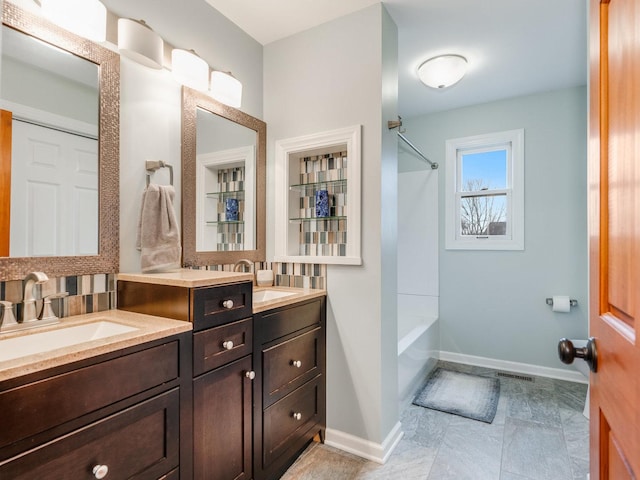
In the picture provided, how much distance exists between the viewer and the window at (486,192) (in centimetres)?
305

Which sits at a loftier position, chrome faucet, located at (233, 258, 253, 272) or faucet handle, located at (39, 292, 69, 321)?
chrome faucet, located at (233, 258, 253, 272)

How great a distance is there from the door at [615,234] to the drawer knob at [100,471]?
1237 mm

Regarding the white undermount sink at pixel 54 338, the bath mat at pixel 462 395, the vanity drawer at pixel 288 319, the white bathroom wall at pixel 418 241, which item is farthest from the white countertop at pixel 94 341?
the white bathroom wall at pixel 418 241

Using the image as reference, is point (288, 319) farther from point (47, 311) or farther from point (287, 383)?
point (47, 311)

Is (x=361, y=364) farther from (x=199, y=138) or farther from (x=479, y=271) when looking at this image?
(x=479, y=271)

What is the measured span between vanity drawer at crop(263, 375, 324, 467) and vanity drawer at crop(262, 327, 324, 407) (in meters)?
0.05

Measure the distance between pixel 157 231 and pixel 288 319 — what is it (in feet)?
2.52

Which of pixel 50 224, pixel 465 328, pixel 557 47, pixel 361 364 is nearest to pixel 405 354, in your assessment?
pixel 361 364

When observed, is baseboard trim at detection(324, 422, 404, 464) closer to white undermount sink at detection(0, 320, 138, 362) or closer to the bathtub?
the bathtub

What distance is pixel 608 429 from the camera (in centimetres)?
70

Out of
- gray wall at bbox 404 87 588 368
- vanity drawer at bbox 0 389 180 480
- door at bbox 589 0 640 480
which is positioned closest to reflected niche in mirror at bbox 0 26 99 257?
vanity drawer at bbox 0 389 180 480

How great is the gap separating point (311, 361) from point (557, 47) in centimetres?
Result: 266

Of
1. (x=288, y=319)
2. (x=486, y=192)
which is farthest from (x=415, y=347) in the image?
(x=486, y=192)

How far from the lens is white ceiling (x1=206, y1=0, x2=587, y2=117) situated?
6.34ft
